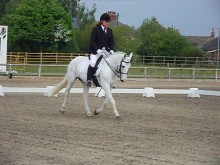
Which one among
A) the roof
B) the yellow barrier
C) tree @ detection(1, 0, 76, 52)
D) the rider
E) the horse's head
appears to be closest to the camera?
the horse's head

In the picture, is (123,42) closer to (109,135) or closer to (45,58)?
(45,58)

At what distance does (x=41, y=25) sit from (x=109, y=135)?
37045 millimetres

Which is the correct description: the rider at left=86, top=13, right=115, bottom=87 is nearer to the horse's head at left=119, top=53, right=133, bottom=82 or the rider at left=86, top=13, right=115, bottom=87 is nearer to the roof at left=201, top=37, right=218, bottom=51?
the horse's head at left=119, top=53, right=133, bottom=82

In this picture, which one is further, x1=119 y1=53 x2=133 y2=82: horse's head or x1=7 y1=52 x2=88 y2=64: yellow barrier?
x1=7 y1=52 x2=88 y2=64: yellow barrier

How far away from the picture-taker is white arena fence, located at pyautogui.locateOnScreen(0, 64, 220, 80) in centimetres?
3447

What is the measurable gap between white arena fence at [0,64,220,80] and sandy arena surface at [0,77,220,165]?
1829 centimetres

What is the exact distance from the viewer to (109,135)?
9375 mm

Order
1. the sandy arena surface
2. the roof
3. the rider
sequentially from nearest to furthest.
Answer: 1. the sandy arena surface
2. the rider
3. the roof

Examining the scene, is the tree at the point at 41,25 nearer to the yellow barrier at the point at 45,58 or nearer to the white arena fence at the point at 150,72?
the yellow barrier at the point at 45,58

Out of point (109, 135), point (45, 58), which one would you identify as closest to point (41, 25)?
point (45, 58)

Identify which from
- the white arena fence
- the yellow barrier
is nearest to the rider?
the white arena fence

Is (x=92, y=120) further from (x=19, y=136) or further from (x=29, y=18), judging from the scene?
(x=29, y=18)

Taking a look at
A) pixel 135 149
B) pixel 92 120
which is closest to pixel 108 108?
pixel 92 120

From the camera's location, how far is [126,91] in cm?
1978
